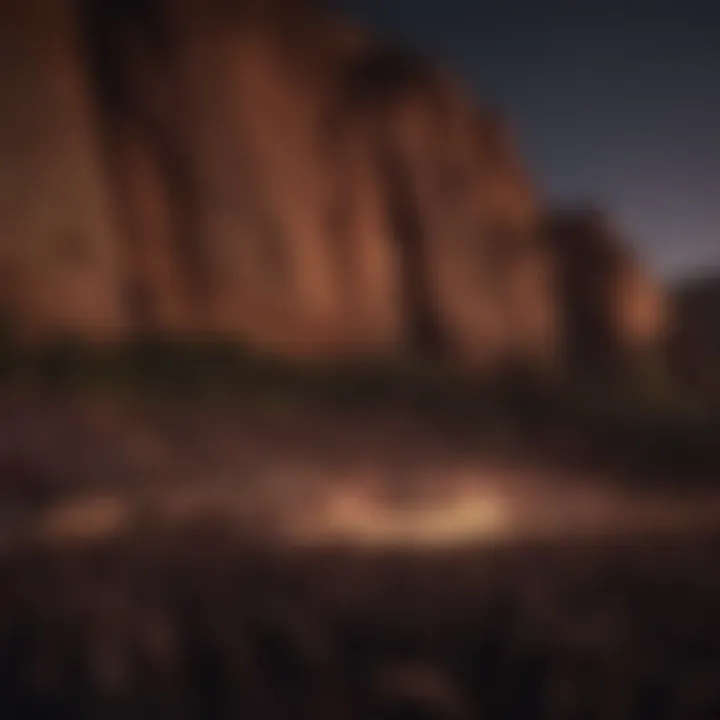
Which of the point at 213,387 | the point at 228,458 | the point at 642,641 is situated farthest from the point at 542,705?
the point at 213,387

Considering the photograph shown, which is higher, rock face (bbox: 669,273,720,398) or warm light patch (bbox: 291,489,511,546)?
rock face (bbox: 669,273,720,398)

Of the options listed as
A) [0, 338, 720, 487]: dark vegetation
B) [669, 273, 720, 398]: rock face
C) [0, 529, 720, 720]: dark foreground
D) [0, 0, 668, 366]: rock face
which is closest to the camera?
[0, 529, 720, 720]: dark foreground

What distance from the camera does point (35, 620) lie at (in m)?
1.75

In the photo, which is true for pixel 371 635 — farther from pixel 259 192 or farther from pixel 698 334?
pixel 259 192

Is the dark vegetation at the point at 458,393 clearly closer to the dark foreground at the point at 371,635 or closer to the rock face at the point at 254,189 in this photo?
the rock face at the point at 254,189

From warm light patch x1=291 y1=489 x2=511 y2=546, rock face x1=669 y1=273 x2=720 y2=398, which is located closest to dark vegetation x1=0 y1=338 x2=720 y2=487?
rock face x1=669 y1=273 x2=720 y2=398

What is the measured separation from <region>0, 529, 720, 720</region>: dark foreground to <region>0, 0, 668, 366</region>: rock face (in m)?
0.57

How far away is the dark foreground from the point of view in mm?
1528

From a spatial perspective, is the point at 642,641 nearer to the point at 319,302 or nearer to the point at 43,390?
the point at 319,302

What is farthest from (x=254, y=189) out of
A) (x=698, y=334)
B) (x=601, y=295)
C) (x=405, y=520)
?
(x=698, y=334)

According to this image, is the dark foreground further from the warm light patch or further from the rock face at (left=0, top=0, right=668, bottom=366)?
the rock face at (left=0, top=0, right=668, bottom=366)

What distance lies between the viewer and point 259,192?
309 centimetres

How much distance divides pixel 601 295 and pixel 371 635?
0.91 m

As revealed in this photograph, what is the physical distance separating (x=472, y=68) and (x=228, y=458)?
1.30 meters
